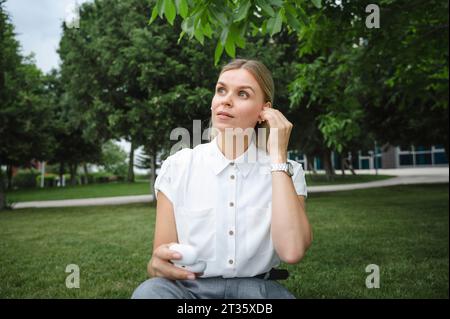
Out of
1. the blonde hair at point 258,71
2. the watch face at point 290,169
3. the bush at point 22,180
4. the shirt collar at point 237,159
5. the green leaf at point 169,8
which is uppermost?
the green leaf at point 169,8

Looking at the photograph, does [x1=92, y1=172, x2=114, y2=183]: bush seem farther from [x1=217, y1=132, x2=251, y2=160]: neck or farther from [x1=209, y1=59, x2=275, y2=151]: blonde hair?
[x1=209, y1=59, x2=275, y2=151]: blonde hair

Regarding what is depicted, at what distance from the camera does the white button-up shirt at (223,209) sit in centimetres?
202

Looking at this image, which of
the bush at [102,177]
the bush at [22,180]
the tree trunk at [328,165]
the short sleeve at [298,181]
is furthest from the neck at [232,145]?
the bush at [102,177]

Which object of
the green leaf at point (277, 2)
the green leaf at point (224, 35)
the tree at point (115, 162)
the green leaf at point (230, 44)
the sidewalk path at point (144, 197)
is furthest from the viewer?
the tree at point (115, 162)

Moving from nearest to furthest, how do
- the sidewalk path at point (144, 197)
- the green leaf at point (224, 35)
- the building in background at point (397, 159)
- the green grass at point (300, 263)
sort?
the green leaf at point (224, 35)
the green grass at point (300, 263)
the sidewalk path at point (144, 197)
the building in background at point (397, 159)

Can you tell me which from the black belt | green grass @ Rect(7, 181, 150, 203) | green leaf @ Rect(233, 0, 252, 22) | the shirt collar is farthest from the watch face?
green grass @ Rect(7, 181, 150, 203)

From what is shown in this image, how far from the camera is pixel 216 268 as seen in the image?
201cm

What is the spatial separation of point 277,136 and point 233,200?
39 cm

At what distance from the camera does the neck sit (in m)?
2.18

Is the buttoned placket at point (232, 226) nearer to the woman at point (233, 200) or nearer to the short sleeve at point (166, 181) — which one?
the woman at point (233, 200)

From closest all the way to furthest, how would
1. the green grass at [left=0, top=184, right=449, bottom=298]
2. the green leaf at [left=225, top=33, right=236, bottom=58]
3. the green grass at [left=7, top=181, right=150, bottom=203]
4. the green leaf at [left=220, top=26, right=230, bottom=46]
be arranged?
the green leaf at [left=220, top=26, right=230, bottom=46], the green leaf at [left=225, top=33, right=236, bottom=58], the green grass at [left=0, top=184, right=449, bottom=298], the green grass at [left=7, top=181, right=150, bottom=203]

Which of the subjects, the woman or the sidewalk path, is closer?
the woman
